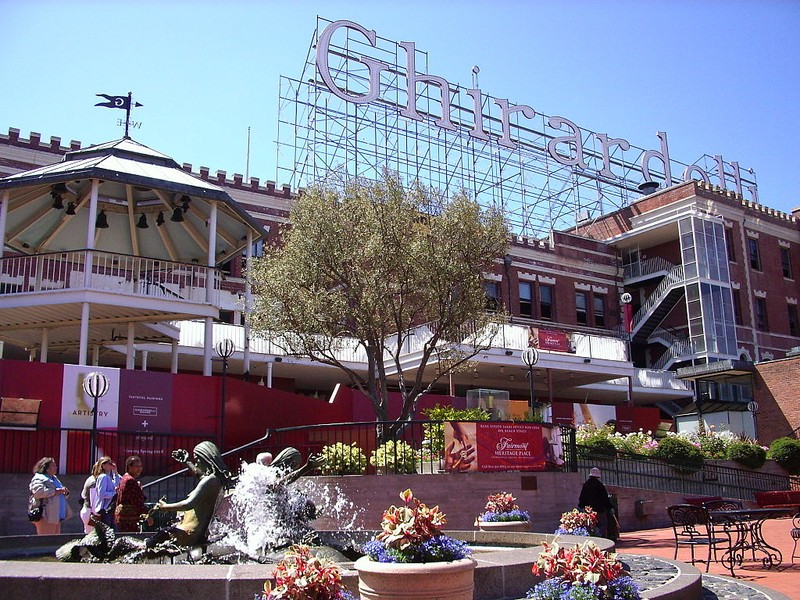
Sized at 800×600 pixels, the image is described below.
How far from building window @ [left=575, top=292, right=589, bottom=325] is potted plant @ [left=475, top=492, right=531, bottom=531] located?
3202cm

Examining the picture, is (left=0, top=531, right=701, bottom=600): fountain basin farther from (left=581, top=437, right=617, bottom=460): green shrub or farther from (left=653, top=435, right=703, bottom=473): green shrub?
(left=653, top=435, right=703, bottom=473): green shrub

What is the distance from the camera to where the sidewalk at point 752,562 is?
417 inches

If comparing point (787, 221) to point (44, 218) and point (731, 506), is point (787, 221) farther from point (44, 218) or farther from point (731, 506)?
point (44, 218)

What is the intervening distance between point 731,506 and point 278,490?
404 inches

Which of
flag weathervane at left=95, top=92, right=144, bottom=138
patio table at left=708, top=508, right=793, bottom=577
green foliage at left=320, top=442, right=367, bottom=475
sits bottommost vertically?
patio table at left=708, top=508, right=793, bottom=577

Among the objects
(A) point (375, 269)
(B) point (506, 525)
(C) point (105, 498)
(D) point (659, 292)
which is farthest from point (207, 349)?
(D) point (659, 292)

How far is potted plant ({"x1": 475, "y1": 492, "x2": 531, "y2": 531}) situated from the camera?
1319 cm

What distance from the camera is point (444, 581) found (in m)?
6.01

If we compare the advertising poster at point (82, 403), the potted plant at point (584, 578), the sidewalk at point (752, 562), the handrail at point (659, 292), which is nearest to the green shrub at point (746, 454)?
the sidewalk at point (752, 562)

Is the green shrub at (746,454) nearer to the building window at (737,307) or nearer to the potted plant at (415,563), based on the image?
the building window at (737,307)

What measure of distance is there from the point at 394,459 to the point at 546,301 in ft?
93.2

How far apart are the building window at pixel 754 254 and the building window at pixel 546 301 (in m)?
13.0

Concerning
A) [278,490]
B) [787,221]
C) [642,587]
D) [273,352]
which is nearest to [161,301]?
[273,352]

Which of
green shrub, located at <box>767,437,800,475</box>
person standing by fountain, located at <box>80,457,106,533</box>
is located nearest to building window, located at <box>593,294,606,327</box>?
green shrub, located at <box>767,437,800,475</box>
